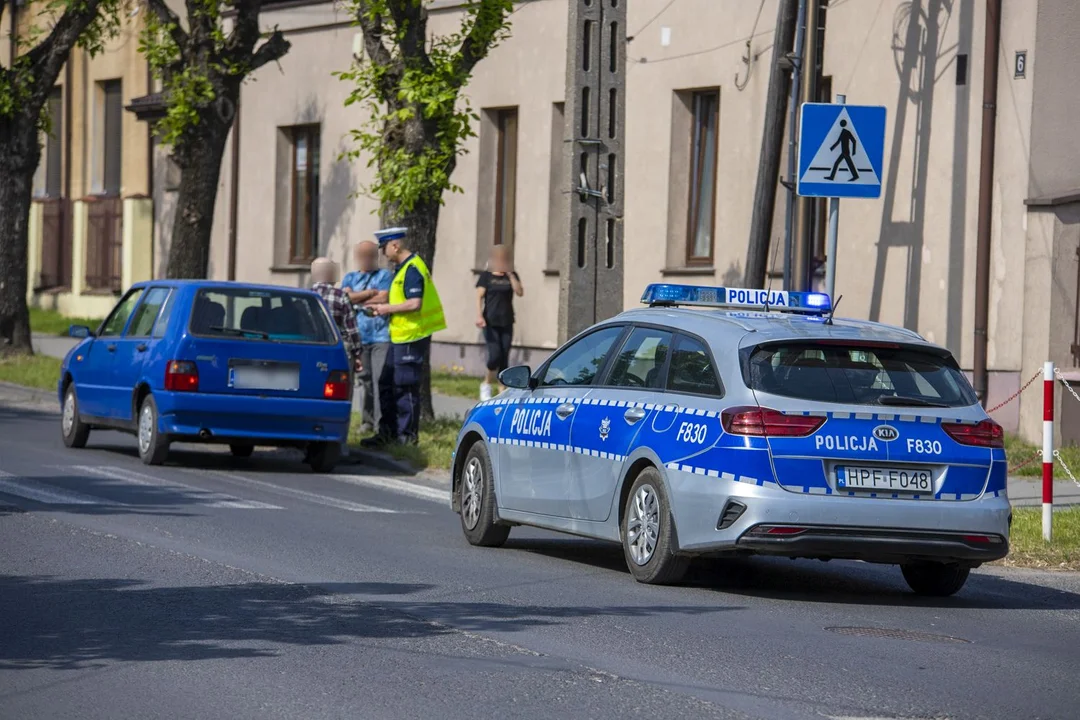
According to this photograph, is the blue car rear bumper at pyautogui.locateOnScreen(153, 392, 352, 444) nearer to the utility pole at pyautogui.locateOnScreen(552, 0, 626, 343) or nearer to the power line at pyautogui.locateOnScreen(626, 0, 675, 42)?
the utility pole at pyautogui.locateOnScreen(552, 0, 626, 343)

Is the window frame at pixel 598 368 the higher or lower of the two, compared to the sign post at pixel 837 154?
lower

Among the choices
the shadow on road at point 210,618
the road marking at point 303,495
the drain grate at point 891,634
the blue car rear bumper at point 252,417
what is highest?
the blue car rear bumper at point 252,417

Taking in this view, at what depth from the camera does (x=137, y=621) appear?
812 cm

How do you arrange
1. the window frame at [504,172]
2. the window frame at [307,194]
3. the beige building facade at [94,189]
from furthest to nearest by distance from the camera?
1. the beige building facade at [94,189]
2. the window frame at [307,194]
3. the window frame at [504,172]

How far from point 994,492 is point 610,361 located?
223cm

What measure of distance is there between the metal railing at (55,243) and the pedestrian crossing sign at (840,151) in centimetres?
3105

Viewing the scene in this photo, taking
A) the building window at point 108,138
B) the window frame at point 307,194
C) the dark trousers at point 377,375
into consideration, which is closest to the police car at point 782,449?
the dark trousers at point 377,375

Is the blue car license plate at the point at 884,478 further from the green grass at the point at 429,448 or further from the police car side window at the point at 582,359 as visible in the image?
the green grass at the point at 429,448

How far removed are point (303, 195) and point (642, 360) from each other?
2250 cm

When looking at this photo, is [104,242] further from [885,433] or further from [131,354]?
[885,433]

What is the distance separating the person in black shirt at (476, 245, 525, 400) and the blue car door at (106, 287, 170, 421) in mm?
6277

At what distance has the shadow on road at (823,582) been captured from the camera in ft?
32.6

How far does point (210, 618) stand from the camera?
26.9 feet

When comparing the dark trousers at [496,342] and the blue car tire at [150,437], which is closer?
the blue car tire at [150,437]
